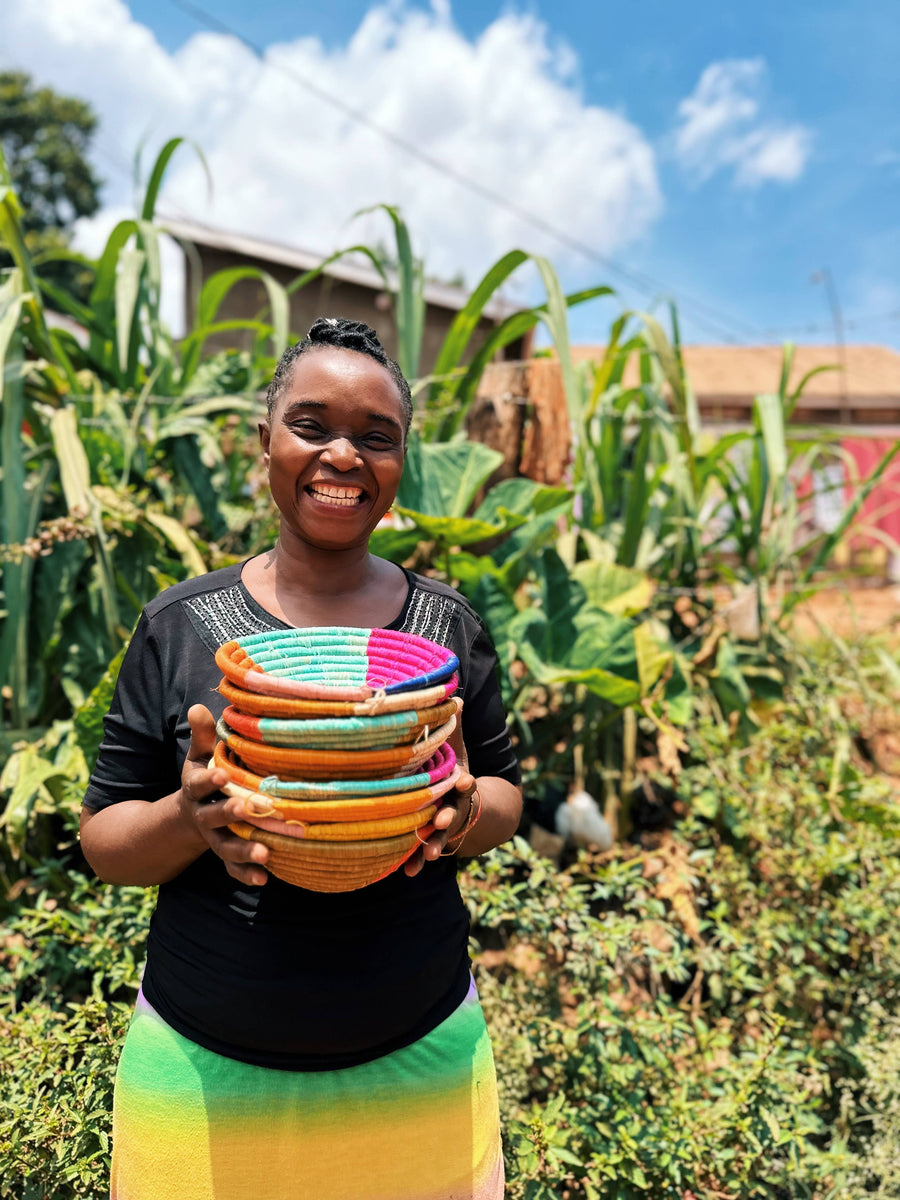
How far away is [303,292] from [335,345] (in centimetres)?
816

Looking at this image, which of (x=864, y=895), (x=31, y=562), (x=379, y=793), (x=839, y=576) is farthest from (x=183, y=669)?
(x=839, y=576)

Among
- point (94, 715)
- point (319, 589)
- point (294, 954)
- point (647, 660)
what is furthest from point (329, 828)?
point (647, 660)

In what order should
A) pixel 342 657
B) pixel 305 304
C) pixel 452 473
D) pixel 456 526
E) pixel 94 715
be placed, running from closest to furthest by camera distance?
pixel 342 657, pixel 94 715, pixel 456 526, pixel 452 473, pixel 305 304

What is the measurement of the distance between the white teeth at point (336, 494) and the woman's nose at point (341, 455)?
25 mm

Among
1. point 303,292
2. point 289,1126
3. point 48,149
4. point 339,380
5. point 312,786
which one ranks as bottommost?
point 289,1126

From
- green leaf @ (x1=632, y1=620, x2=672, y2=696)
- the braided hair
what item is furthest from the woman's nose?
green leaf @ (x1=632, y1=620, x2=672, y2=696)

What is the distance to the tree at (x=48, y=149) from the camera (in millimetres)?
21078

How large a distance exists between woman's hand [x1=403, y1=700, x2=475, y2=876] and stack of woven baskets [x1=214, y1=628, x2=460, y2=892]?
2 centimetres

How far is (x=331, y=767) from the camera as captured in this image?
73 centimetres

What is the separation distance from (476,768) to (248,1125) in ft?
1.49

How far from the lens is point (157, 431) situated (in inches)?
89.2

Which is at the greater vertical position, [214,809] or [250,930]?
[214,809]

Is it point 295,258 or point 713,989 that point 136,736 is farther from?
point 295,258

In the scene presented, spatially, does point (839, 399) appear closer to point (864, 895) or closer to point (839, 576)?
point (839, 576)
